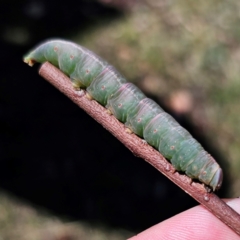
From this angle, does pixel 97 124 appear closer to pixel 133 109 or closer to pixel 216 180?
pixel 133 109

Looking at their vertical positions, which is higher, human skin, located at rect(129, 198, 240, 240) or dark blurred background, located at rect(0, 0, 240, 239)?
dark blurred background, located at rect(0, 0, 240, 239)

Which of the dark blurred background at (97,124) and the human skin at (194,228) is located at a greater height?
the dark blurred background at (97,124)

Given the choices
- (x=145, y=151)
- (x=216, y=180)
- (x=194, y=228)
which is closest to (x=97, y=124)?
(x=194, y=228)

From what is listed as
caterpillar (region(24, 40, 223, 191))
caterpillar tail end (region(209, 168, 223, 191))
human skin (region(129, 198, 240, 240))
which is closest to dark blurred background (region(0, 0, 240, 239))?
human skin (region(129, 198, 240, 240))

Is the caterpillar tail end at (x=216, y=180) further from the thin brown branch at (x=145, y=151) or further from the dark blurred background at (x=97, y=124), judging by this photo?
the dark blurred background at (x=97, y=124)

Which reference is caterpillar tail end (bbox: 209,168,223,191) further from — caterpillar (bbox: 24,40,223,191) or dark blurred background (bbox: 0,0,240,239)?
dark blurred background (bbox: 0,0,240,239)

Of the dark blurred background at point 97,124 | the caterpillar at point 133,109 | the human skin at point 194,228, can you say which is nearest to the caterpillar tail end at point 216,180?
the caterpillar at point 133,109

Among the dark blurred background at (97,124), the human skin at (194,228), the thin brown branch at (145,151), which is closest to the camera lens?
the thin brown branch at (145,151)
